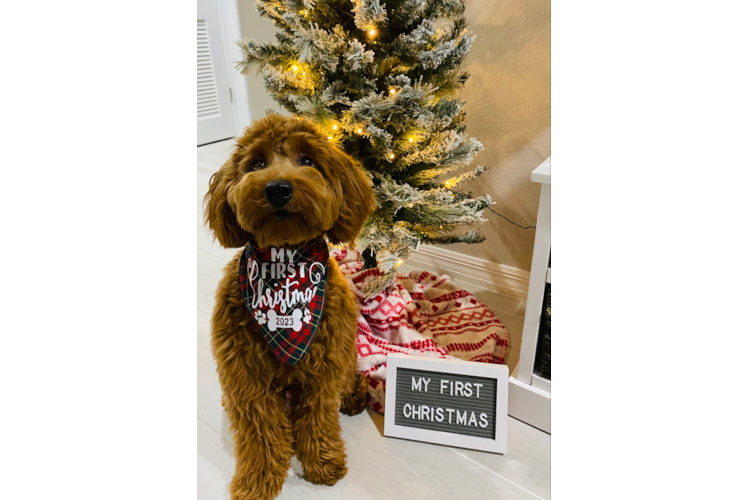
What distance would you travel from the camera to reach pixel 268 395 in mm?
1016

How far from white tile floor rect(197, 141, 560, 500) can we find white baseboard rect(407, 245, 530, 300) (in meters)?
0.66

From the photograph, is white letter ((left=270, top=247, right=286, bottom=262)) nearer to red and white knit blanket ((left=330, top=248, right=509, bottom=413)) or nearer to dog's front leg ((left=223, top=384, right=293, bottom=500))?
dog's front leg ((left=223, top=384, right=293, bottom=500))

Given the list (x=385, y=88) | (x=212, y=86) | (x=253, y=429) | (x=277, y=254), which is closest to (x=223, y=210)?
(x=277, y=254)

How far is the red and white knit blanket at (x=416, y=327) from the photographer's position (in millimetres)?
1427

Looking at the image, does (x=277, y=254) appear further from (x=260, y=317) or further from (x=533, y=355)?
(x=533, y=355)

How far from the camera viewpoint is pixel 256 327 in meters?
0.98

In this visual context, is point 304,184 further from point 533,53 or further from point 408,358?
point 533,53

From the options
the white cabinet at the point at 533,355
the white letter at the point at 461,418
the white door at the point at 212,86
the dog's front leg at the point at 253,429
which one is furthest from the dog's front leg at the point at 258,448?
the white door at the point at 212,86

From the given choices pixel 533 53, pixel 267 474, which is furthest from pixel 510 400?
pixel 533 53

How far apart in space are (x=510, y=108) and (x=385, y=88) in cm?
56

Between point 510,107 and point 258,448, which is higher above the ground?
point 510,107

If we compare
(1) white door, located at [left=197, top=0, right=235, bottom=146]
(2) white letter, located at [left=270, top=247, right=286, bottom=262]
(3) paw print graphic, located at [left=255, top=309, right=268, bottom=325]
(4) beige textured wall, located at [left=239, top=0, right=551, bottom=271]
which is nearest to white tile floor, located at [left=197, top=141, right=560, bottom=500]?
(2) white letter, located at [left=270, top=247, right=286, bottom=262]

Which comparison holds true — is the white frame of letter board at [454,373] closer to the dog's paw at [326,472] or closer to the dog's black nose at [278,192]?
the dog's paw at [326,472]
